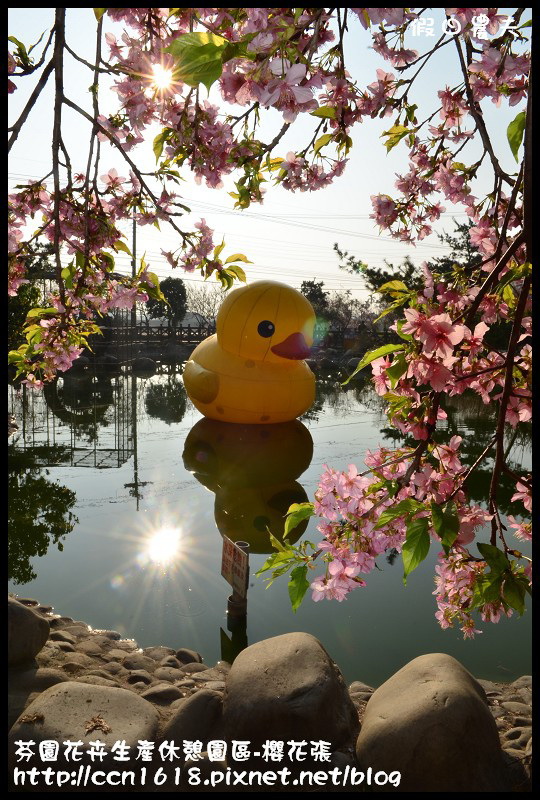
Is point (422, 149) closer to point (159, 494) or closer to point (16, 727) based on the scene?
point (16, 727)

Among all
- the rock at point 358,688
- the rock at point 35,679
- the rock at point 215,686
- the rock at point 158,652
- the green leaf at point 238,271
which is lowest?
the rock at point 358,688

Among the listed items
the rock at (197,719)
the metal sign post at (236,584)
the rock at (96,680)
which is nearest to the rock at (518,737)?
the rock at (197,719)

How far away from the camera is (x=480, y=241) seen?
280 centimetres

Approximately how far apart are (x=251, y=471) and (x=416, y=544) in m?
7.57

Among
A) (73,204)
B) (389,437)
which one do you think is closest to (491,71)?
(73,204)

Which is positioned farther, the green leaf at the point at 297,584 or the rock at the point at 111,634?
the rock at the point at 111,634

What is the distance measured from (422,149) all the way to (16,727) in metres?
3.97

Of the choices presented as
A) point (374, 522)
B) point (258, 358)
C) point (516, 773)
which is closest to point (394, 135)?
point (374, 522)

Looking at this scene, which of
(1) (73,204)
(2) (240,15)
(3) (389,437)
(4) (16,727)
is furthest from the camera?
(3) (389,437)

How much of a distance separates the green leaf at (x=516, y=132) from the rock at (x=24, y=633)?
3.74 m

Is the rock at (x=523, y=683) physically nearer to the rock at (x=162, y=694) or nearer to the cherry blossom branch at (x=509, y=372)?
the rock at (x=162, y=694)

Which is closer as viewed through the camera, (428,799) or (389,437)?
(428,799)

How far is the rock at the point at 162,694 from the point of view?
3578 mm

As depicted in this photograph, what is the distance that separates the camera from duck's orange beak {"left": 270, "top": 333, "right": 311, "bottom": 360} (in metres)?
11.0
